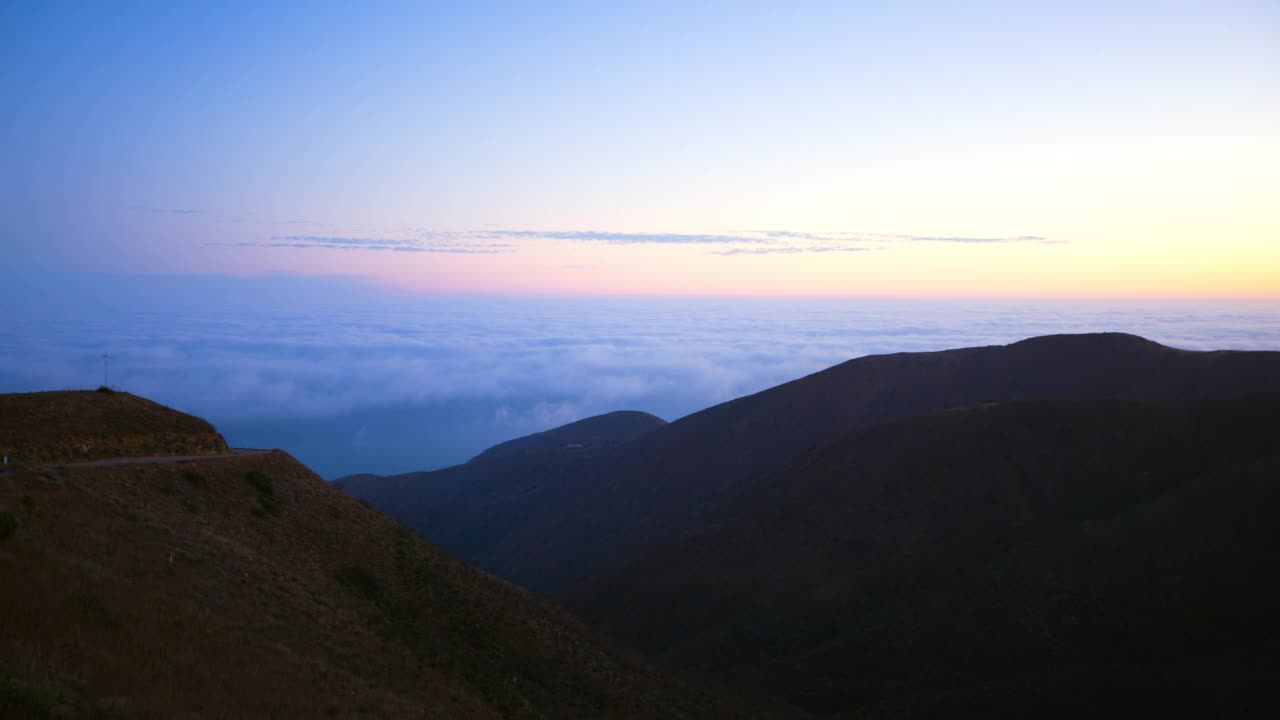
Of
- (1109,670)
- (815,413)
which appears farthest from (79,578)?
(815,413)

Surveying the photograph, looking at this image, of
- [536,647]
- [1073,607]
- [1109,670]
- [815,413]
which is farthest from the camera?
[815,413]

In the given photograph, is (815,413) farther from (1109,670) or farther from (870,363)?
(1109,670)

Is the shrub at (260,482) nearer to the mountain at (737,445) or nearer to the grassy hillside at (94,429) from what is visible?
the grassy hillside at (94,429)

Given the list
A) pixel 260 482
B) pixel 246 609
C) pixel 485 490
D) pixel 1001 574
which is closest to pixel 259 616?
pixel 246 609

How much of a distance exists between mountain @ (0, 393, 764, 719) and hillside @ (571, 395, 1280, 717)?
10.6 meters

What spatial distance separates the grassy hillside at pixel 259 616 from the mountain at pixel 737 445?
2913cm

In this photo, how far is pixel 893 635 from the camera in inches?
1427

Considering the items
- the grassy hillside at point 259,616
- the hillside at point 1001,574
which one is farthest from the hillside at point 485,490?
the grassy hillside at point 259,616

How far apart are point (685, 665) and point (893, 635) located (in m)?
9.98

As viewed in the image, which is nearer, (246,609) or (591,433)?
(246,609)

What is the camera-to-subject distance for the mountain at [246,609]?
11.1 m

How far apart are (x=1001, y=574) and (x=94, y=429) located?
127 ft

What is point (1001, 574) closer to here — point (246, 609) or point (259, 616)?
point (259, 616)

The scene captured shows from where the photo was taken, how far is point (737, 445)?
79.0m
